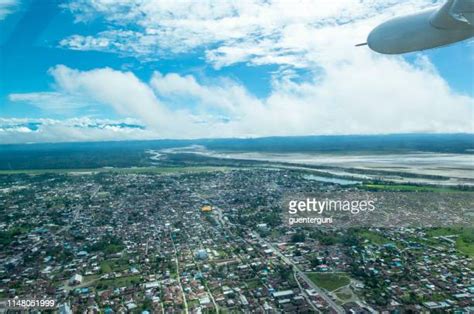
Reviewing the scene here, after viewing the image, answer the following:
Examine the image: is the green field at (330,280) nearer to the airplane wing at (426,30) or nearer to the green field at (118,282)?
the green field at (118,282)

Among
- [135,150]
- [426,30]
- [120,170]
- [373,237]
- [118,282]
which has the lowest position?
[118,282]

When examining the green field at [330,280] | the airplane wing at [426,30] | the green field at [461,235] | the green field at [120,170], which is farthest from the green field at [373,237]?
the green field at [120,170]

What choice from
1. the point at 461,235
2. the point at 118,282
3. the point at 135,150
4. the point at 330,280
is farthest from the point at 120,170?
the point at 135,150

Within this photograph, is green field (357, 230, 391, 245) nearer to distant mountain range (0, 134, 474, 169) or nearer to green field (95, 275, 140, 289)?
green field (95, 275, 140, 289)

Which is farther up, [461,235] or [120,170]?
[120,170]

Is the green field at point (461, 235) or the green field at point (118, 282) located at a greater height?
the green field at point (461, 235)

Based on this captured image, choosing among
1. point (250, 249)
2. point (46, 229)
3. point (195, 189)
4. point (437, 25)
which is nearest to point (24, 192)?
point (46, 229)

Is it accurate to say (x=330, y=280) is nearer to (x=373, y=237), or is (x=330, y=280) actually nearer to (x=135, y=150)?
(x=373, y=237)
